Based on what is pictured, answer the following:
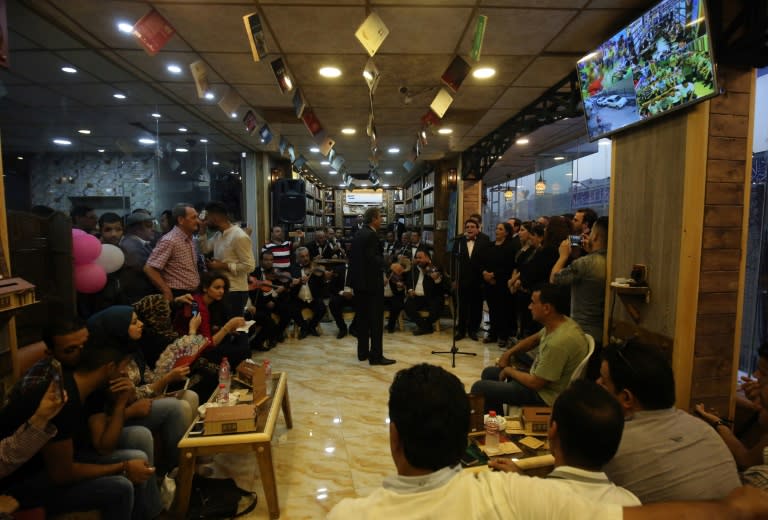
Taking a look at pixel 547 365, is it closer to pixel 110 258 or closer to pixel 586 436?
pixel 586 436

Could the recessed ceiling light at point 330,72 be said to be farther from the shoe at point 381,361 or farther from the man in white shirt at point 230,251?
the shoe at point 381,361

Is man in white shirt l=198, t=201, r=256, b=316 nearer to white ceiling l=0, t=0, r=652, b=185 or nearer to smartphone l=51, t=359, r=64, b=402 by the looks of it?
white ceiling l=0, t=0, r=652, b=185

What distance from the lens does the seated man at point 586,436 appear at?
3.69 feet

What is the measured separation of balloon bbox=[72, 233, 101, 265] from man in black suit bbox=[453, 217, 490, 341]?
3.79m

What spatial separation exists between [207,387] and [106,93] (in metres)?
3.26

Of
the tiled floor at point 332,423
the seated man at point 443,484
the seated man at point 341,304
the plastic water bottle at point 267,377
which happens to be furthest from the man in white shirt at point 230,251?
the seated man at point 443,484

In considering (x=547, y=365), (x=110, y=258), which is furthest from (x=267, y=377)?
(x=547, y=365)

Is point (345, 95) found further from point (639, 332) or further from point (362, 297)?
point (639, 332)

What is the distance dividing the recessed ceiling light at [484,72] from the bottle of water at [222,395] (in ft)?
10.5

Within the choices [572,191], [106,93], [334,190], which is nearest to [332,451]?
[106,93]

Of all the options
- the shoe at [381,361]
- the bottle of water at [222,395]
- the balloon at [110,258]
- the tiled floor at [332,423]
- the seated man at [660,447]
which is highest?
the balloon at [110,258]

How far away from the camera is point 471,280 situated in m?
5.56

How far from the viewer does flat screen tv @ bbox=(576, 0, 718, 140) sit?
7.07 ft

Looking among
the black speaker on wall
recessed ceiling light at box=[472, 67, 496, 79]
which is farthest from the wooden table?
the black speaker on wall
